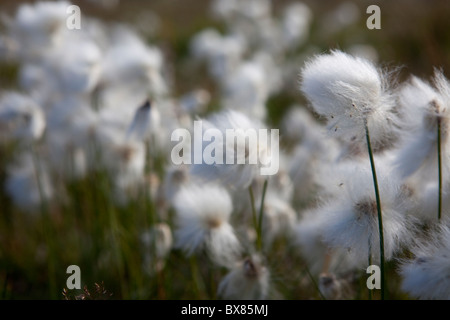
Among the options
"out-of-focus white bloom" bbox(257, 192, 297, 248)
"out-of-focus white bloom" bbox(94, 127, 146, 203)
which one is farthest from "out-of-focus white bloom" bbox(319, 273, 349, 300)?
"out-of-focus white bloom" bbox(94, 127, 146, 203)

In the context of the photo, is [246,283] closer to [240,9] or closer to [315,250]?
[315,250]

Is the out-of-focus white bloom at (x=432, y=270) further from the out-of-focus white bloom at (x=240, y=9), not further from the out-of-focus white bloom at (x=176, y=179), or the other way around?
the out-of-focus white bloom at (x=240, y=9)

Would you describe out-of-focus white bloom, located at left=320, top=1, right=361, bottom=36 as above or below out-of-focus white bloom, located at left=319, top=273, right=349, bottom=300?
above

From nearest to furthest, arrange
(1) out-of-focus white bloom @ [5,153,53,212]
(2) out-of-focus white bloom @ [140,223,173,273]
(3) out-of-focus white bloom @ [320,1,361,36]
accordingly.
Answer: (2) out-of-focus white bloom @ [140,223,173,273] < (1) out-of-focus white bloom @ [5,153,53,212] < (3) out-of-focus white bloom @ [320,1,361,36]

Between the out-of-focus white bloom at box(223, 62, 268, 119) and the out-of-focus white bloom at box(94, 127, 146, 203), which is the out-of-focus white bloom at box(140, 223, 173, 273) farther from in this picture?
the out-of-focus white bloom at box(223, 62, 268, 119)

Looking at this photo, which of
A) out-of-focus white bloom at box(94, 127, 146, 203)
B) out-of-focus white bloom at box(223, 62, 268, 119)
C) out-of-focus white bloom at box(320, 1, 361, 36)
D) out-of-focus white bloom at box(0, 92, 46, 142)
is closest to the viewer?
out-of-focus white bloom at box(0, 92, 46, 142)

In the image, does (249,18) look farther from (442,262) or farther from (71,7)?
(442,262)

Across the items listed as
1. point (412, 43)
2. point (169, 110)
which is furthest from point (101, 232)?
point (412, 43)

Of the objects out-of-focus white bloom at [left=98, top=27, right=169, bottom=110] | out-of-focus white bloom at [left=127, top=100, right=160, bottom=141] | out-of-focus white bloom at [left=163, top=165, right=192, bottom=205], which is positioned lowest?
out-of-focus white bloom at [left=163, top=165, right=192, bottom=205]

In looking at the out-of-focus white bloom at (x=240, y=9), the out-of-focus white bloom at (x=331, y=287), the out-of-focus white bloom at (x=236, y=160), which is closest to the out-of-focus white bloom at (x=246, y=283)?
the out-of-focus white bloom at (x=331, y=287)
